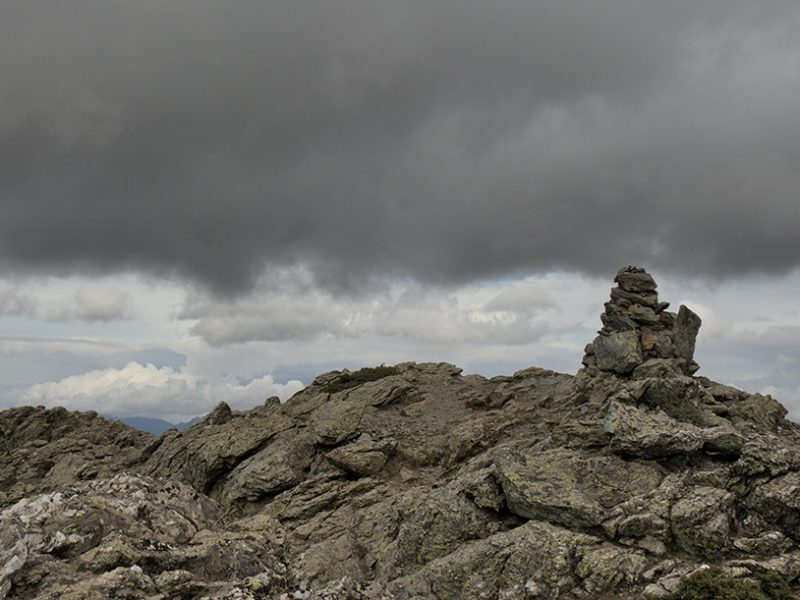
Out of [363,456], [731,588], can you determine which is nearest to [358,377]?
[363,456]

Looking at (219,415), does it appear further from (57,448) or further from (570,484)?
(570,484)

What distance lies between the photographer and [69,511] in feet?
42.4

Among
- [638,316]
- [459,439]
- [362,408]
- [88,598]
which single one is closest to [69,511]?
[88,598]

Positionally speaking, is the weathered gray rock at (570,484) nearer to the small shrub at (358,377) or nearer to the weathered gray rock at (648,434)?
the weathered gray rock at (648,434)

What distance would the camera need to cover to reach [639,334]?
5425cm

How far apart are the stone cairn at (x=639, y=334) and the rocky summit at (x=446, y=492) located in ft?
0.69

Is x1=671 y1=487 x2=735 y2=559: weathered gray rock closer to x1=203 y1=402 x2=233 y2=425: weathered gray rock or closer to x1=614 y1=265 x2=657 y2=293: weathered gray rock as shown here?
x1=614 y1=265 x2=657 y2=293: weathered gray rock

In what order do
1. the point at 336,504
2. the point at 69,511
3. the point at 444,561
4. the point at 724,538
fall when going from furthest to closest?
the point at 336,504
the point at 444,561
the point at 724,538
the point at 69,511

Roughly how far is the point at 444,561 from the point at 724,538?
13.1 m

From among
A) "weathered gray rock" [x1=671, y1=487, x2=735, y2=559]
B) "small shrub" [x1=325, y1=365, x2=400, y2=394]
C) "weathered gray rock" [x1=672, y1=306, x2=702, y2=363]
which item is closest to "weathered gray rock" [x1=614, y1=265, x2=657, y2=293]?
"weathered gray rock" [x1=672, y1=306, x2=702, y2=363]

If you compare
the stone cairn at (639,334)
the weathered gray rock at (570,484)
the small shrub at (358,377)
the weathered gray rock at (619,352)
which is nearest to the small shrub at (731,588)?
the weathered gray rock at (570,484)

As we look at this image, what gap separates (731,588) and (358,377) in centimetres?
4801

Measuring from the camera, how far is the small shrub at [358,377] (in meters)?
63.3

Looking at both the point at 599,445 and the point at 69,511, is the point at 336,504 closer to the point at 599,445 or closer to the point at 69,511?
the point at 599,445
